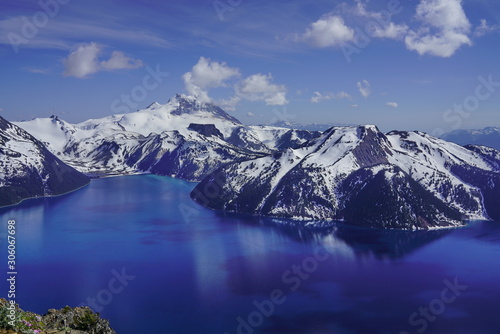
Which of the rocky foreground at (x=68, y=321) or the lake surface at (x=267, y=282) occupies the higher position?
the rocky foreground at (x=68, y=321)

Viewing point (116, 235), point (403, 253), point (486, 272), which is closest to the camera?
point (486, 272)

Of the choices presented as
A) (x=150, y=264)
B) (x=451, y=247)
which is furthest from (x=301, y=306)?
(x=451, y=247)

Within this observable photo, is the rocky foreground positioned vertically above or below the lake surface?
above

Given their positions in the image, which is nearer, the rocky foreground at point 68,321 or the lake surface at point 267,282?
the rocky foreground at point 68,321

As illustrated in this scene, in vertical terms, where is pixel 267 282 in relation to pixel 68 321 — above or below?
below

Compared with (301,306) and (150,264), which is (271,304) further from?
(150,264)

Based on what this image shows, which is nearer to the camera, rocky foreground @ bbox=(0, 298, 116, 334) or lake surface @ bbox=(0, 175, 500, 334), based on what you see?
rocky foreground @ bbox=(0, 298, 116, 334)

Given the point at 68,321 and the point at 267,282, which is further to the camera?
the point at 267,282

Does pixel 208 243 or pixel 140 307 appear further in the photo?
pixel 208 243
